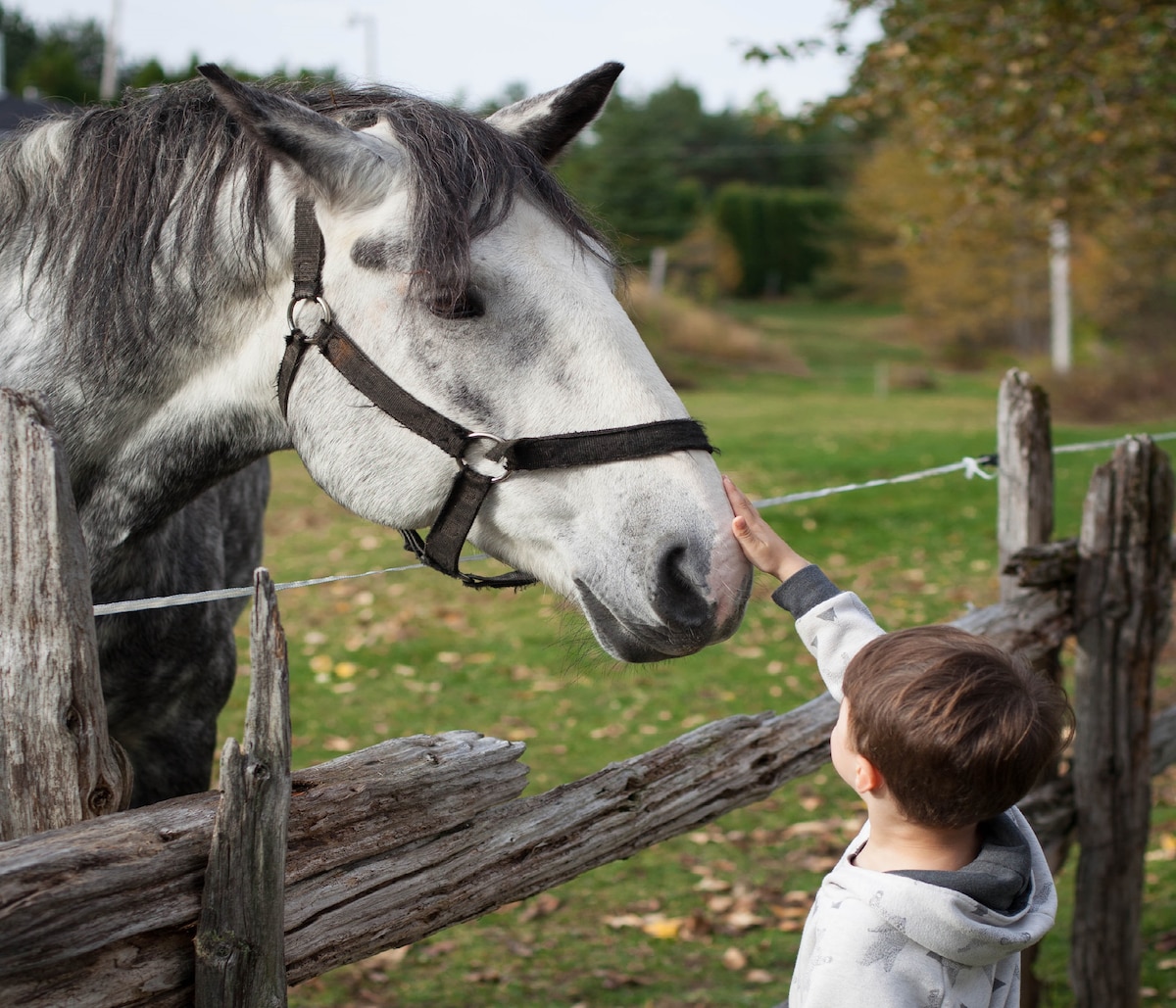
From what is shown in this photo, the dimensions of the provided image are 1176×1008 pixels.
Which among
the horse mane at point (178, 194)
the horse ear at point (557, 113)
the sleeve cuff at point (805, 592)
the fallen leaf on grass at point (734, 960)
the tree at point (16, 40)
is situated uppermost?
the tree at point (16, 40)

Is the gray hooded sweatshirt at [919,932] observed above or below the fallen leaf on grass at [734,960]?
above

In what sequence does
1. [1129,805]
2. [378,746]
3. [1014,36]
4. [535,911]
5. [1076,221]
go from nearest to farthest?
[378,746] < [1129,805] < [535,911] < [1014,36] < [1076,221]

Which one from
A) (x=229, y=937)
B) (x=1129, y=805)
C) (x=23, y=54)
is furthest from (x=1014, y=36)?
(x=23, y=54)

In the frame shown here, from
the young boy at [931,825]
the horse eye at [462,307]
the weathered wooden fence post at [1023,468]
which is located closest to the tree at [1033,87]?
the weathered wooden fence post at [1023,468]

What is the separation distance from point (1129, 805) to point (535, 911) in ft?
7.52

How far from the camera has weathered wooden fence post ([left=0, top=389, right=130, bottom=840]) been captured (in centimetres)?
149

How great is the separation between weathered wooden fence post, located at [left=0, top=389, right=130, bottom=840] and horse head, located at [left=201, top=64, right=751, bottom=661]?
0.66 meters

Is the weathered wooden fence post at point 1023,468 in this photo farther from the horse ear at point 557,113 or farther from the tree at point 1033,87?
the tree at point 1033,87

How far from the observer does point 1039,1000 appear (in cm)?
362

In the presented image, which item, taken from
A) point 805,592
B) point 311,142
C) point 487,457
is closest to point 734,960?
point 805,592

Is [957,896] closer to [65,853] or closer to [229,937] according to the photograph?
[229,937]

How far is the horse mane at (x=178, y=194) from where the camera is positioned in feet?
6.83

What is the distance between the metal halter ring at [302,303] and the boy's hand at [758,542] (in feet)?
2.77

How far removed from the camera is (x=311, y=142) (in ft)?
6.48
